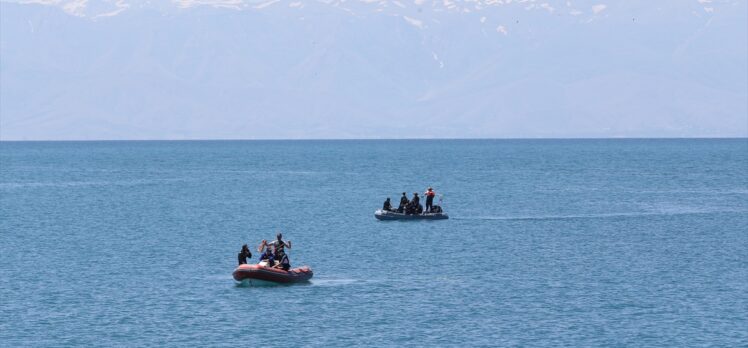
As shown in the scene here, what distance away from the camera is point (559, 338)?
52.7 metres

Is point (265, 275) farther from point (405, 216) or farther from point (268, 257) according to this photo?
point (405, 216)

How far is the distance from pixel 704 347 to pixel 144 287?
87.6ft

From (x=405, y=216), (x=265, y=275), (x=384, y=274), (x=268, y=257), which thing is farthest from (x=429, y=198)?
(x=265, y=275)

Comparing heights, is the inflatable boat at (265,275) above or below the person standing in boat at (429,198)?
below

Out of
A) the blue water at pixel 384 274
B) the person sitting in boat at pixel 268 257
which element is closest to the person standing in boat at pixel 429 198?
the blue water at pixel 384 274

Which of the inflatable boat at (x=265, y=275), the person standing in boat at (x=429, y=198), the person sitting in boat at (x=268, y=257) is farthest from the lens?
the person standing in boat at (x=429, y=198)

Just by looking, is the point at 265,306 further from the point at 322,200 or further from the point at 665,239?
the point at 322,200

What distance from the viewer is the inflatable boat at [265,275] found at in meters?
64.1

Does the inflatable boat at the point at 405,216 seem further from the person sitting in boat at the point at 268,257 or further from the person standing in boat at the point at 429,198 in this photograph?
the person sitting in boat at the point at 268,257

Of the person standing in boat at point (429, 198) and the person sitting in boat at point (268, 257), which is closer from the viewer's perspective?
the person sitting in boat at point (268, 257)

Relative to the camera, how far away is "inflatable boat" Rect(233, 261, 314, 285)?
64125 millimetres

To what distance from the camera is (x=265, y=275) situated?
64250 mm

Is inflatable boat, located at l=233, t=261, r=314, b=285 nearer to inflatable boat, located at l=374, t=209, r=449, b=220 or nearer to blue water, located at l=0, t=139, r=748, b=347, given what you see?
blue water, located at l=0, t=139, r=748, b=347

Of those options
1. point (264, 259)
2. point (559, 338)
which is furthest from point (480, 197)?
point (559, 338)
